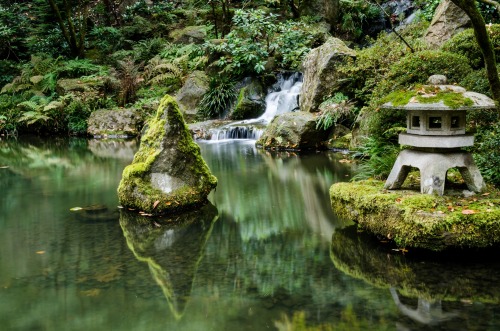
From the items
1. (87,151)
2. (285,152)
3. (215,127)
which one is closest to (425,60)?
(285,152)

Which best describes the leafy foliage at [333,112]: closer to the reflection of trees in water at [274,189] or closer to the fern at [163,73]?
the reflection of trees in water at [274,189]

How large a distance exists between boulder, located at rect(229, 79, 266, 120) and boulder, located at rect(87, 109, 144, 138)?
3556 millimetres

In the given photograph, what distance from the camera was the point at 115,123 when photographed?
17.9 m

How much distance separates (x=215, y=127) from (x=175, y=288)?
11.7 metres

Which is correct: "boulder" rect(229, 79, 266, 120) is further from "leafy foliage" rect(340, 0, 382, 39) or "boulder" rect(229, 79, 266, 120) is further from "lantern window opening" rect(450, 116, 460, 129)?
"lantern window opening" rect(450, 116, 460, 129)

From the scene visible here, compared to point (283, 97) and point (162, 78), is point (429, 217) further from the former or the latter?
point (162, 78)

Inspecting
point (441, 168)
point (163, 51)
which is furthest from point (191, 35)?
point (441, 168)

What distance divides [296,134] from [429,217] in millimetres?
8252

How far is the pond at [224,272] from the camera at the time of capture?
4.08 metres

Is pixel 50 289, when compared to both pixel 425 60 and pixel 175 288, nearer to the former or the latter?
pixel 175 288

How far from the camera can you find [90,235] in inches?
248

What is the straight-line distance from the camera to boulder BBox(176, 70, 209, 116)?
710 inches

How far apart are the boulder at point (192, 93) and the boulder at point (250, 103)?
1.58 meters

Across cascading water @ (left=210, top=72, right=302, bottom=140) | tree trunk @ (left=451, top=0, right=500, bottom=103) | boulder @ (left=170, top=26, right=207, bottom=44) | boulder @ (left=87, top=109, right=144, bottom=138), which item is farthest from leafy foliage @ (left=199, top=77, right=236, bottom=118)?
tree trunk @ (left=451, top=0, right=500, bottom=103)
